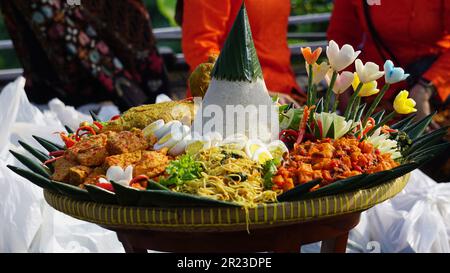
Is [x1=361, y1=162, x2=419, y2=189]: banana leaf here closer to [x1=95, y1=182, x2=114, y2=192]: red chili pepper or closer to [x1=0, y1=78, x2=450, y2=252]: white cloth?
[x1=95, y1=182, x2=114, y2=192]: red chili pepper

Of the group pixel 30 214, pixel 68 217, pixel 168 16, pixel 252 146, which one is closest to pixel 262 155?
pixel 252 146

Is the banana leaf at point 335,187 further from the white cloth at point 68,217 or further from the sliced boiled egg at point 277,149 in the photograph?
the white cloth at point 68,217

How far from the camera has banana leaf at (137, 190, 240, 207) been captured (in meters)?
1.47

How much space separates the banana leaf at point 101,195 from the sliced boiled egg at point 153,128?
0.87 ft

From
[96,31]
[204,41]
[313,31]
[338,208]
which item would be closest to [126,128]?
[338,208]

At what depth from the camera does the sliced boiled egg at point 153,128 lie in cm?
177

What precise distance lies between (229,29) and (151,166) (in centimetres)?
152

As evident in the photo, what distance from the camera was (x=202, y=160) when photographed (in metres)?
1.65

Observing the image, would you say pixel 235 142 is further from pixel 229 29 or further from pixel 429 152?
pixel 229 29

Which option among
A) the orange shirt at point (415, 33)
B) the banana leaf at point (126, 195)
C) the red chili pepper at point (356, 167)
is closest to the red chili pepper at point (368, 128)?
the red chili pepper at point (356, 167)

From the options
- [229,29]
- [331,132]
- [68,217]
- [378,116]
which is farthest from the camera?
[229,29]

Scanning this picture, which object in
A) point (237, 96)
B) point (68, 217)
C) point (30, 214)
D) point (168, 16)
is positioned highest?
point (237, 96)

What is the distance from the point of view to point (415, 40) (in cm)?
311

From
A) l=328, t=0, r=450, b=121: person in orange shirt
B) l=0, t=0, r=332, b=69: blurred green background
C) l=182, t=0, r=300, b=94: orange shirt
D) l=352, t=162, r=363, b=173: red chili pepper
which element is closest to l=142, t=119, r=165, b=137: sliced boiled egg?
l=352, t=162, r=363, b=173: red chili pepper
